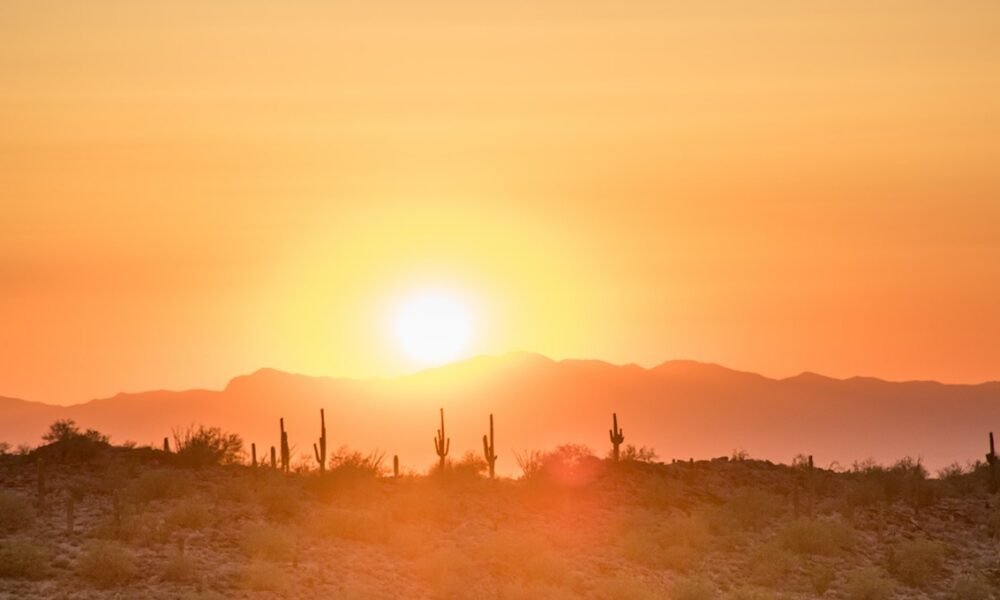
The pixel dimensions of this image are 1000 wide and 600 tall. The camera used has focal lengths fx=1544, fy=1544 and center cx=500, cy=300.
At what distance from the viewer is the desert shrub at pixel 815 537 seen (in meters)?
58.6

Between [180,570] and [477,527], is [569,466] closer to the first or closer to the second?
[477,527]

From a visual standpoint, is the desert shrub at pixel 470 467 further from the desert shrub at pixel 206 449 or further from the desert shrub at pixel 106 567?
the desert shrub at pixel 106 567

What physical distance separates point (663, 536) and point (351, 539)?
39.2ft

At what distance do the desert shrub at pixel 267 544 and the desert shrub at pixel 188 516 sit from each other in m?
1.58

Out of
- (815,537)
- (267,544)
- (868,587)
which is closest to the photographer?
(267,544)

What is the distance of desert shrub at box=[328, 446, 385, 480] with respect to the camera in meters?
63.3

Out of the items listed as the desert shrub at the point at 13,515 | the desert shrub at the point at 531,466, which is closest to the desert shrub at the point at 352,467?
the desert shrub at the point at 531,466

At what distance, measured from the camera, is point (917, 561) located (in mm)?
57500

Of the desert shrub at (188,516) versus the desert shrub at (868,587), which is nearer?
the desert shrub at (188,516)

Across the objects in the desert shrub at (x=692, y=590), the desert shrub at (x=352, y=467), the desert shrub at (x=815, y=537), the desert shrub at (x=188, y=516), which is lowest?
the desert shrub at (x=692, y=590)

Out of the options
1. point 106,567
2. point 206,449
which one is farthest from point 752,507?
point 106,567

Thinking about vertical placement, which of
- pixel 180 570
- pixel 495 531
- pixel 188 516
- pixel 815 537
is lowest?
pixel 815 537

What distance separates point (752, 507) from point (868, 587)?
9.09 meters

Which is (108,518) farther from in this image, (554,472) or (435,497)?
(554,472)
